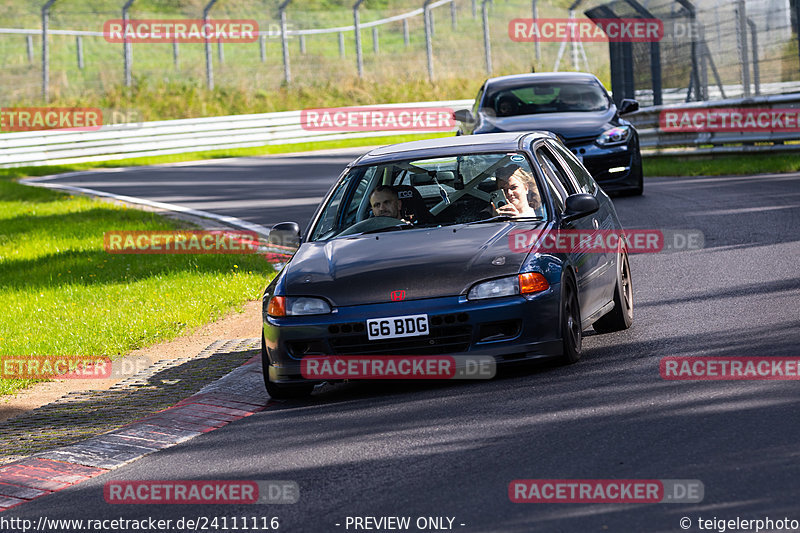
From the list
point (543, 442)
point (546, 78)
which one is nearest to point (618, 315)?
point (543, 442)

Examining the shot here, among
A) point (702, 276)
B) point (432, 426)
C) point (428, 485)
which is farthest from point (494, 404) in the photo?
point (702, 276)

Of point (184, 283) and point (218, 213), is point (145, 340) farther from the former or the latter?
point (218, 213)

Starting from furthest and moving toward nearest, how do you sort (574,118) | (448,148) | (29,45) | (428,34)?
(428,34) → (29,45) → (574,118) → (448,148)

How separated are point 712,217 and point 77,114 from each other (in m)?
24.7

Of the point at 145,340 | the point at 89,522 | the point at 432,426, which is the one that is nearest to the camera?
the point at 89,522

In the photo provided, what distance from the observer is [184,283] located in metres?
12.9

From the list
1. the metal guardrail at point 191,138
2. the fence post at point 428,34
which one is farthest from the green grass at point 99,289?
the fence post at point 428,34

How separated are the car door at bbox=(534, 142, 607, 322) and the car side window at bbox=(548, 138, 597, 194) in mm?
172

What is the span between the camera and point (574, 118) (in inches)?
657

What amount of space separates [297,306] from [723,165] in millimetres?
14700

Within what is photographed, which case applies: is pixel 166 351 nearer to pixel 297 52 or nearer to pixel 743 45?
pixel 743 45

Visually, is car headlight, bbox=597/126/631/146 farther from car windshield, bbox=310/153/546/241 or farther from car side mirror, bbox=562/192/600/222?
car side mirror, bbox=562/192/600/222

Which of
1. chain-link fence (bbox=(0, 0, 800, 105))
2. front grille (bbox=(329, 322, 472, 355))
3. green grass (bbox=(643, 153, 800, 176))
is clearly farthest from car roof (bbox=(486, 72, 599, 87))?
front grille (bbox=(329, 322, 472, 355))

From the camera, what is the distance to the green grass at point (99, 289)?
10.5 metres
